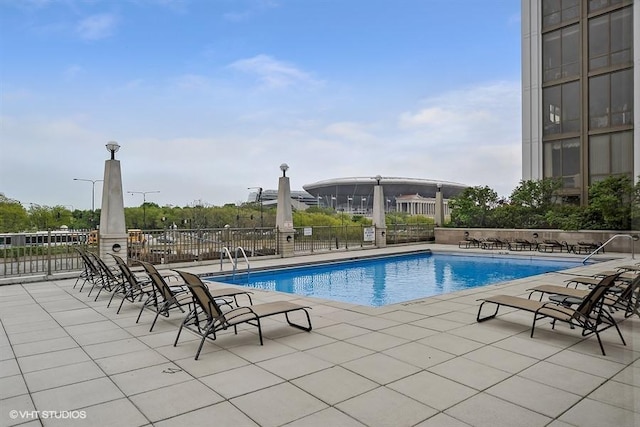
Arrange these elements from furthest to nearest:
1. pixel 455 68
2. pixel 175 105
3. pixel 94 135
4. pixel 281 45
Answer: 1. pixel 175 105
2. pixel 94 135
3. pixel 281 45
4. pixel 455 68

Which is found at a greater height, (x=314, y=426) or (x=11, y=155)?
(x=11, y=155)

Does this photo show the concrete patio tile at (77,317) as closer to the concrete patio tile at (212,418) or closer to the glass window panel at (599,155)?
the concrete patio tile at (212,418)

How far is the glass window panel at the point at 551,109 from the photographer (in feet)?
76.6

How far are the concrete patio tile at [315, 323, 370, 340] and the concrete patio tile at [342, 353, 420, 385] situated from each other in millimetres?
817

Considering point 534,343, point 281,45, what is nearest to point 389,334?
point 534,343

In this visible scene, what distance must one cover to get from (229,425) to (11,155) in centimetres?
497

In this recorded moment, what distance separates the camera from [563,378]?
12.1 feet

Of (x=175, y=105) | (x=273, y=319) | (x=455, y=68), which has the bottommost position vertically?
(x=273, y=319)

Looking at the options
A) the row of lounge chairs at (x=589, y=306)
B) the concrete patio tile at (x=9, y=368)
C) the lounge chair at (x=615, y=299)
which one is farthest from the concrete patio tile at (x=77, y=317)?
the lounge chair at (x=615, y=299)

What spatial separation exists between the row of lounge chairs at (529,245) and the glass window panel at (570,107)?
7.50 m

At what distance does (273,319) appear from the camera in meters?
5.97

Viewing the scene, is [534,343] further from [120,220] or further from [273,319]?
[120,220]

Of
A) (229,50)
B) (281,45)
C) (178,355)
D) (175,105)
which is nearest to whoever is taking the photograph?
(178,355)

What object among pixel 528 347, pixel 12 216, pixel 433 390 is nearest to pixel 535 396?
pixel 433 390
